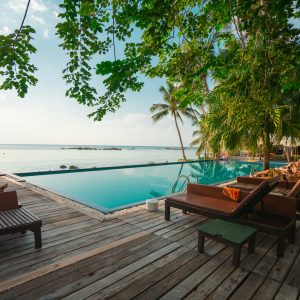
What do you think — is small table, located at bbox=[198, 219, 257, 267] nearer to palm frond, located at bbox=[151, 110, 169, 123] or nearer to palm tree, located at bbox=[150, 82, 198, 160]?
palm tree, located at bbox=[150, 82, 198, 160]

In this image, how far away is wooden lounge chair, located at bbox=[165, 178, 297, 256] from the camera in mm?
3057

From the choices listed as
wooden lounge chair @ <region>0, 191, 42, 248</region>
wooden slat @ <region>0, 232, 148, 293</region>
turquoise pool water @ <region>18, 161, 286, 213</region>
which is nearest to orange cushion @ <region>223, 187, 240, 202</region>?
wooden slat @ <region>0, 232, 148, 293</region>

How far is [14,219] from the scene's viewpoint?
115 inches

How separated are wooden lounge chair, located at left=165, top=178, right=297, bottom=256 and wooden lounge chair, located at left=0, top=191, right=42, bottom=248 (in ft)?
7.41

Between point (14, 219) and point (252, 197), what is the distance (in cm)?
339

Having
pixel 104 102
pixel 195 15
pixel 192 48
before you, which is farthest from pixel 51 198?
pixel 195 15

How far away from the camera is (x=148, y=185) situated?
35.3ft

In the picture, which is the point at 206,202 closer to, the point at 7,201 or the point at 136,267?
the point at 136,267

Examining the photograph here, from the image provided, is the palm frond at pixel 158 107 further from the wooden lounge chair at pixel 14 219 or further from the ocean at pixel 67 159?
the wooden lounge chair at pixel 14 219

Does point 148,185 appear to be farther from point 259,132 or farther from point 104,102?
point 104,102

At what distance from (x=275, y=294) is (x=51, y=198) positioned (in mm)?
5149

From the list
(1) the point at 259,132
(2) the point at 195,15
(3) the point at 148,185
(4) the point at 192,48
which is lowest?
(3) the point at 148,185

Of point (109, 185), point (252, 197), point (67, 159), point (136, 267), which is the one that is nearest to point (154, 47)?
point (252, 197)

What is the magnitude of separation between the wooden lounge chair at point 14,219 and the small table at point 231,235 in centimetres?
223
